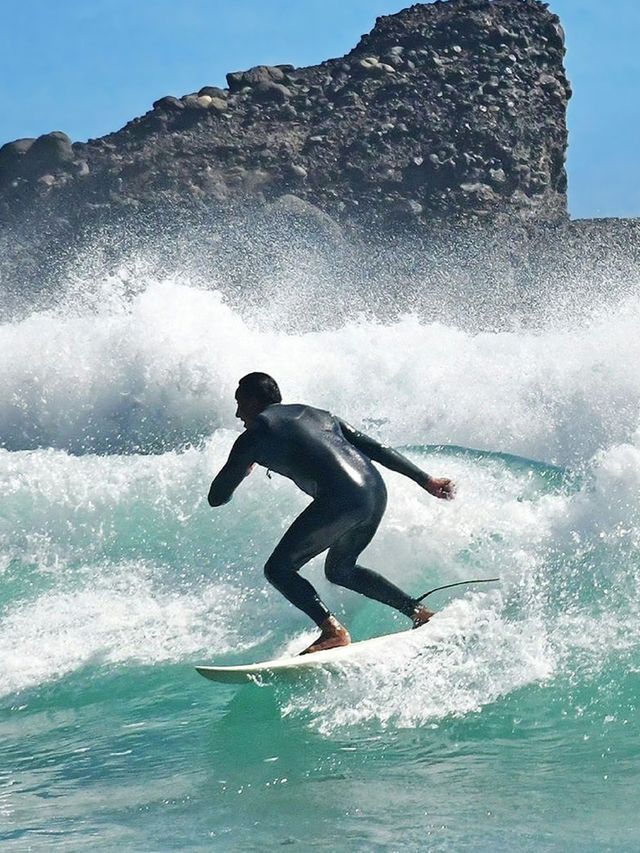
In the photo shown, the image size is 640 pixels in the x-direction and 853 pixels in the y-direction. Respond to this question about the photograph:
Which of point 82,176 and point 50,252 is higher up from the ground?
point 82,176

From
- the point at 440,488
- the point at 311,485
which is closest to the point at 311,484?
the point at 311,485

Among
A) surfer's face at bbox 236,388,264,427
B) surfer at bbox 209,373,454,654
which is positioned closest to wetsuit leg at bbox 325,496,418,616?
surfer at bbox 209,373,454,654

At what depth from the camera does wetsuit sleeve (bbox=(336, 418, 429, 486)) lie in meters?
5.75

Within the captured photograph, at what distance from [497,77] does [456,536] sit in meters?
46.3

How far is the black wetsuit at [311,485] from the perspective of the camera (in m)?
5.39

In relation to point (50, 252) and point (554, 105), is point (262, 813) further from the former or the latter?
point (554, 105)

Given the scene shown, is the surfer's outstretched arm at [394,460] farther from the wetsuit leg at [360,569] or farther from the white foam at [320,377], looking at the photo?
the white foam at [320,377]

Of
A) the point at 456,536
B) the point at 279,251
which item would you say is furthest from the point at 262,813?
the point at 279,251

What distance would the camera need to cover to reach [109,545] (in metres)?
8.14

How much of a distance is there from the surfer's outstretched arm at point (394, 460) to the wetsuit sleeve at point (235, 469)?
0.55 meters

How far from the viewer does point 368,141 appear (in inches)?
1886

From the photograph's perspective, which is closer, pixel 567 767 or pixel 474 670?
pixel 567 767

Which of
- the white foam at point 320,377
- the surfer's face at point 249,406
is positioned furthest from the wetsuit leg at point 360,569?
the white foam at point 320,377

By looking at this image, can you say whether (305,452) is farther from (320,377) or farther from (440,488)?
(320,377)
